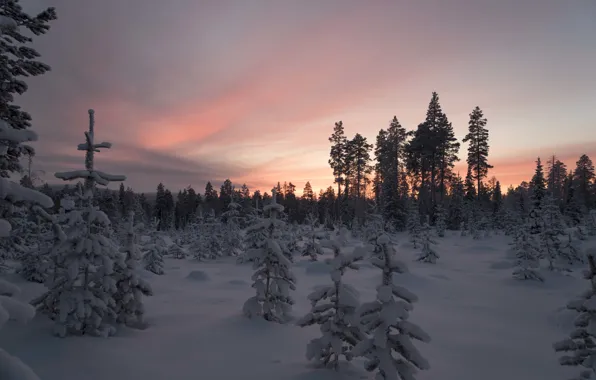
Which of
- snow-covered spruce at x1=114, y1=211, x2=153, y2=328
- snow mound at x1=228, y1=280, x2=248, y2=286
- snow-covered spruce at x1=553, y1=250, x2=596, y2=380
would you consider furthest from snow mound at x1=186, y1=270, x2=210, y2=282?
snow-covered spruce at x1=553, y1=250, x2=596, y2=380

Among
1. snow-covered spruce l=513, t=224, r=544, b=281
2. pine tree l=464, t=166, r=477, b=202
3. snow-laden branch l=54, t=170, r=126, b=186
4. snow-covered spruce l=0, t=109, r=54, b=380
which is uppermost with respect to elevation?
pine tree l=464, t=166, r=477, b=202

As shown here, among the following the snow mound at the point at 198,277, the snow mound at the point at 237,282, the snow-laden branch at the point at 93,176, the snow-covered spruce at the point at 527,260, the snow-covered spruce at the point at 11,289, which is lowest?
the snow mound at the point at 237,282

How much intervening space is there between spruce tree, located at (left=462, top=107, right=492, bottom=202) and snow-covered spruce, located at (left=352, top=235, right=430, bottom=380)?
43.5 meters

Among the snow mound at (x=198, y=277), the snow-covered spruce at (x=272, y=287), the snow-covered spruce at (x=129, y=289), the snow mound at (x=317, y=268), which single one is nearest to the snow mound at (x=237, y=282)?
the snow mound at (x=198, y=277)

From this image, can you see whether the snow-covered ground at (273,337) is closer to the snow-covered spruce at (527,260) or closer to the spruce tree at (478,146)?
the snow-covered spruce at (527,260)

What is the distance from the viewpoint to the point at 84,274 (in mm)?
8242

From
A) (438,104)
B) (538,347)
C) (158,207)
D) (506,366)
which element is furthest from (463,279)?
(158,207)

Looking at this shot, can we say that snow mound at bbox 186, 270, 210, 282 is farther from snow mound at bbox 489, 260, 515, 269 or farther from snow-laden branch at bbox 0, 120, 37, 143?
snow mound at bbox 489, 260, 515, 269

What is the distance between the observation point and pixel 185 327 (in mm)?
9703

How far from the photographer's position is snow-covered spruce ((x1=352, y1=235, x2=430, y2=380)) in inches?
215

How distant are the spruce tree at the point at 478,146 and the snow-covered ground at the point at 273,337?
27.1 m

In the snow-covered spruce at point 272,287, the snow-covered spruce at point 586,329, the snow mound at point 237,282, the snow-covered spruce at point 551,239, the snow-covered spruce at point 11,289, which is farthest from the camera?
A: the snow-covered spruce at point 551,239

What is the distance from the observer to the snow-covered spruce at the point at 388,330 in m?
5.45

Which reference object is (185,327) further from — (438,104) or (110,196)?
(110,196)
